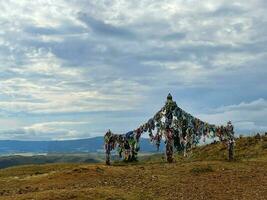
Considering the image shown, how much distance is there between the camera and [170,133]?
6106 cm

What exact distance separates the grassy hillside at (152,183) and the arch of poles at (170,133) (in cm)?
825

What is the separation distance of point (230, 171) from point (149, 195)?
14738 mm

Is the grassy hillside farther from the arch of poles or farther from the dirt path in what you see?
the arch of poles

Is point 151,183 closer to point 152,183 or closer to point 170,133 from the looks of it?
point 152,183

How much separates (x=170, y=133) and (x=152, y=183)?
21543mm

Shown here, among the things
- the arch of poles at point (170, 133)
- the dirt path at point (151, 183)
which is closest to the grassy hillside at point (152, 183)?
the dirt path at point (151, 183)

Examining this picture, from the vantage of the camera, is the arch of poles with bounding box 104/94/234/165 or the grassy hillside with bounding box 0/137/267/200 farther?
the arch of poles with bounding box 104/94/234/165

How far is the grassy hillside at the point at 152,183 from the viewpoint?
3497 cm

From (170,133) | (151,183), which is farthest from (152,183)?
(170,133)

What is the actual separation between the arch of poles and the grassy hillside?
8.25m

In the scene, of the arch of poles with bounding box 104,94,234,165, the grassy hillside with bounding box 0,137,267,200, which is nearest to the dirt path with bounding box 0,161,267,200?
the grassy hillside with bounding box 0,137,267,200

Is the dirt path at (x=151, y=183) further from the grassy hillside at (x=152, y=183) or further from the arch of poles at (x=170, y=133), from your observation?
the arch of poles at (x=170, y=133)

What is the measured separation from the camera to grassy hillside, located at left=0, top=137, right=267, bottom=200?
115 ft

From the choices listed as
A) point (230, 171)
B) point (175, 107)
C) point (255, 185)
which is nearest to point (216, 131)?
point (175, 107)
